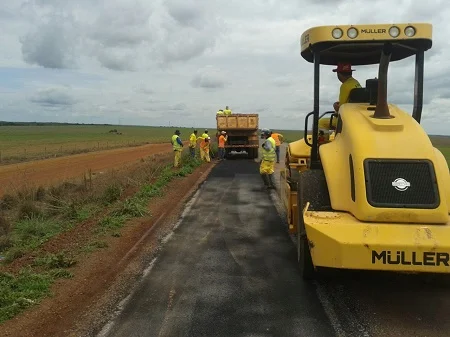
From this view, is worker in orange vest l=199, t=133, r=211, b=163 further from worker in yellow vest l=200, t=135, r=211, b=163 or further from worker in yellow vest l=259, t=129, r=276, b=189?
worker in yellow vest l=259, t=129, r=276, b=189

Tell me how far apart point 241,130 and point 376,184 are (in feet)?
68.0

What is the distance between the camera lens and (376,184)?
180 inches

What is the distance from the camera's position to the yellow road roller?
4.20 metres

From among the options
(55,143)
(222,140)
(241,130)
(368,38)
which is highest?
(368,38)

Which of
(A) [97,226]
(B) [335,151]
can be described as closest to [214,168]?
(A) [97,226]

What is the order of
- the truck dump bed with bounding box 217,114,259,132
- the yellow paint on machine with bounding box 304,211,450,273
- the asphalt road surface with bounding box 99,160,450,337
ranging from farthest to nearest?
the truck dump bed with bounding box 217,114,259,132, the asphalt road surface with bounding box 99,160,450,337, the yellow paint on machine with bounding box 304,211,450,273

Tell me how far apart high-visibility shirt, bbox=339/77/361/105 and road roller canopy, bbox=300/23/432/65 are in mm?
471

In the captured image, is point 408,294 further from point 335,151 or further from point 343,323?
point 335,151

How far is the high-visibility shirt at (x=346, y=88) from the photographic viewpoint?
649 cm

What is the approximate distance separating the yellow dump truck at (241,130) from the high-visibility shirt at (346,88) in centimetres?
1841

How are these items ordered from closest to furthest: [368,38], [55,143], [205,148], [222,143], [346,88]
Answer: [368,38], [346,88], [205,148], [222,143], [55,143]

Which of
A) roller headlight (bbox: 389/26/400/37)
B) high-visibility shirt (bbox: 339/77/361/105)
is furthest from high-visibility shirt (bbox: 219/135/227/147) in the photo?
roller headlight (bbox: 389/26/400/37)

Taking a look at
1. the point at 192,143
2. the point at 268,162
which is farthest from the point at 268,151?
the point at 192,143

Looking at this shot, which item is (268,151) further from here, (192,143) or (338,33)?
(192,143)
